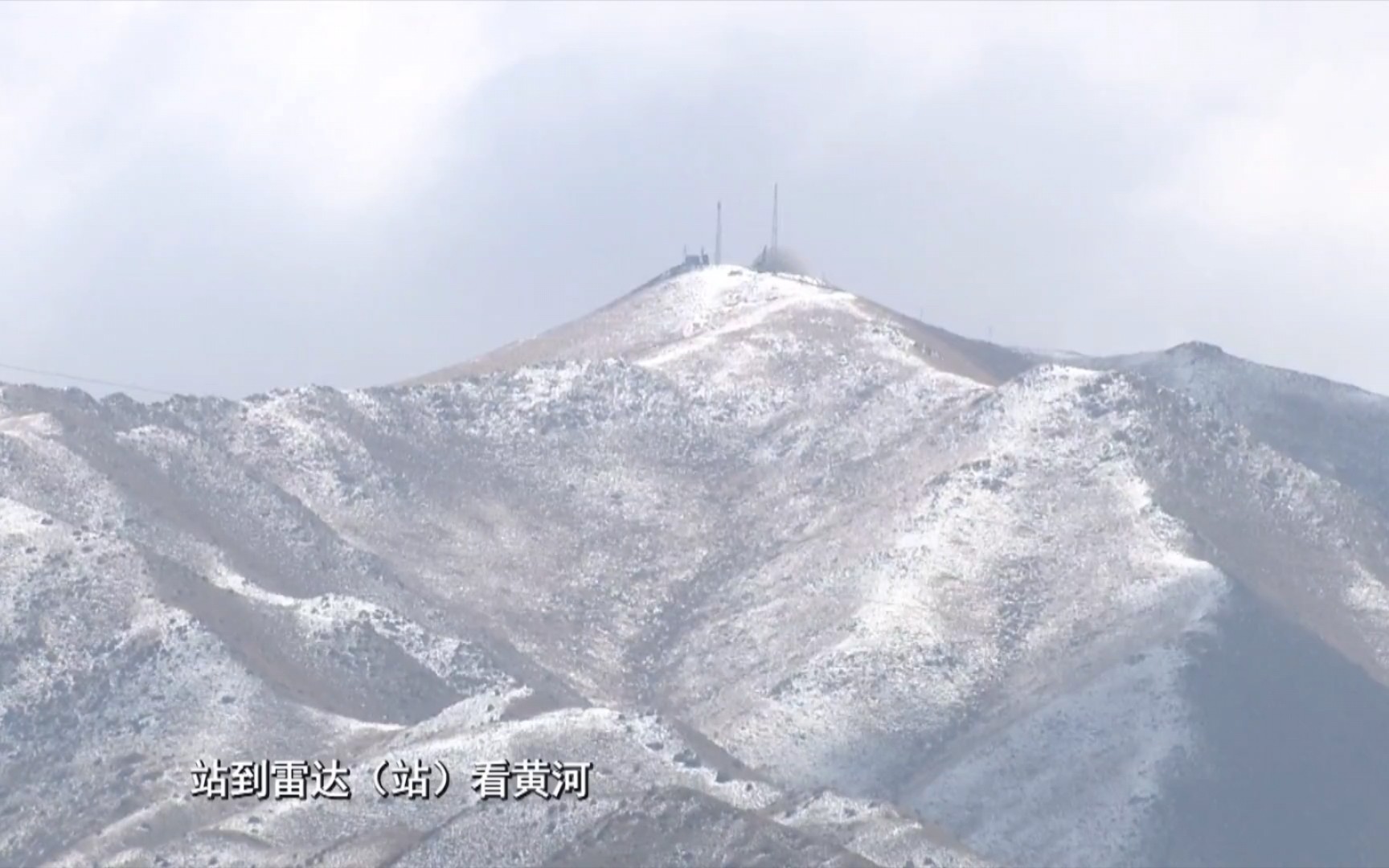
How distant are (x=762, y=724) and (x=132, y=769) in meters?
33.9

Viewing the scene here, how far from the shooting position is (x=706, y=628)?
17050 cm

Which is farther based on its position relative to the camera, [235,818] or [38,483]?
[38,483]

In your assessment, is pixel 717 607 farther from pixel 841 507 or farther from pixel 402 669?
pixel 402 669

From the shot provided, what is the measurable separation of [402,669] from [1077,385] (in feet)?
180

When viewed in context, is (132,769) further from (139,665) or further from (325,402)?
(325,402)

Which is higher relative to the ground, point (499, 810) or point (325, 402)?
point (325, 402)

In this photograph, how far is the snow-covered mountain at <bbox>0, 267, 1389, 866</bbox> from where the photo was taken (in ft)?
409

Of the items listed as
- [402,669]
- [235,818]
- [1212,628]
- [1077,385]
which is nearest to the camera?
[235,818]

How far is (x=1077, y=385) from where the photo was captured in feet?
617

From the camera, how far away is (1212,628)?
157125 mm

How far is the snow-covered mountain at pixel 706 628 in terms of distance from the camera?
409 feet

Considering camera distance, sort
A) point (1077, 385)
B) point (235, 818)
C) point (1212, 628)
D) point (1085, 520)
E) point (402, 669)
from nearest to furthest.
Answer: point (235, 818) → point (402, 669) → point (1212, 628) → point (1085, 520) → point (1077, 385)

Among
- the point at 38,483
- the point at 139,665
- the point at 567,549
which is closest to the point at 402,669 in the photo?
the point at 139,665

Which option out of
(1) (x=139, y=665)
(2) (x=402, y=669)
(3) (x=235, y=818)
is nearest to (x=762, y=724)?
(2) (x=402, y=669)
